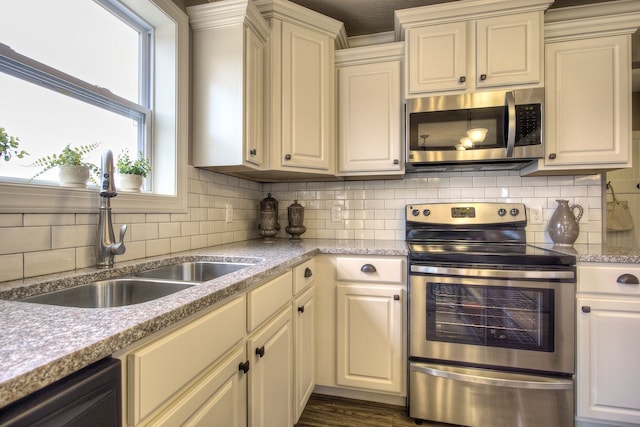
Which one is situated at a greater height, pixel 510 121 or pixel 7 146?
pixel 510 121

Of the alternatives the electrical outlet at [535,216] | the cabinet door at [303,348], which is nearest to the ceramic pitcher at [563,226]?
the electrical outlet at [535,216]

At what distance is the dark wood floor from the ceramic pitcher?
132 centimetres

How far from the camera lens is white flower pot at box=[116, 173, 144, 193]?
1395 millimetres

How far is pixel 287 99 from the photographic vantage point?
1.97 meters

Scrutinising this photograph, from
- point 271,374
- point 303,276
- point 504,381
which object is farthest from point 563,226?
point 271,374

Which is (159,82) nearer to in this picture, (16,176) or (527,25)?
(16,176)

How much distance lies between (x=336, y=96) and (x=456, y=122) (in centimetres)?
82

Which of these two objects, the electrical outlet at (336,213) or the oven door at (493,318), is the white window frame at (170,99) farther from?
the oven door at (493,318)

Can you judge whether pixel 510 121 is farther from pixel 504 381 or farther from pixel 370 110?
pixel 504 381

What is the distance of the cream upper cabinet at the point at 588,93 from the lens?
1.81 m

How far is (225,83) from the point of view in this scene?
68.4 inches

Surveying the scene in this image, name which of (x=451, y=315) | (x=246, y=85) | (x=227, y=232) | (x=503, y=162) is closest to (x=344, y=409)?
(x=451, y=315)

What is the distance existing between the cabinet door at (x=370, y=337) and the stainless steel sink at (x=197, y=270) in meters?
0.69

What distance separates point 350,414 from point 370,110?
74.7 inches
